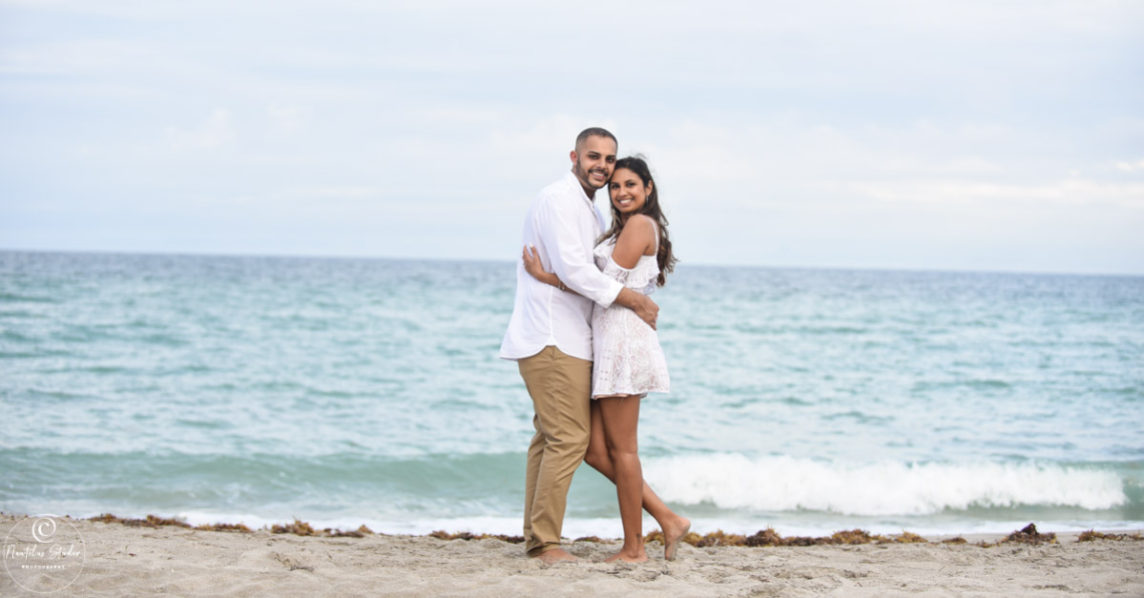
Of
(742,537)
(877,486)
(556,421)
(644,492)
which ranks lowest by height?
(877,486)

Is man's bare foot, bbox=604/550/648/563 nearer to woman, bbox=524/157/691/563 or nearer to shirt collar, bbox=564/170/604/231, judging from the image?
woman, bbox=524/157/691/563

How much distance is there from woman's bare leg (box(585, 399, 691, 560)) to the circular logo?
2.38 m

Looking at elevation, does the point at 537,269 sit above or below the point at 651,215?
below

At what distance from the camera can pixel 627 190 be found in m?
4.18

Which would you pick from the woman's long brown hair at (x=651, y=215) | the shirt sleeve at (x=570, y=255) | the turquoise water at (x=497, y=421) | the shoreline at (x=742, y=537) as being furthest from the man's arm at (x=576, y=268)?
the turquoise water at (x=497, y=421)

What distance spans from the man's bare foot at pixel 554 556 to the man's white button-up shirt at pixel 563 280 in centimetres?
98

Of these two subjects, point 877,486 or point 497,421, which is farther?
point 497,421

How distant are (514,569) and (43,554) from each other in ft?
7.49

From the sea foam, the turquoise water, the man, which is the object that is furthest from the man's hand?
the sea foam

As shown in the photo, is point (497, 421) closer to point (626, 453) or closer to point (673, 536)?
point (673, 536)

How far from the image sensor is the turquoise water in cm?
747

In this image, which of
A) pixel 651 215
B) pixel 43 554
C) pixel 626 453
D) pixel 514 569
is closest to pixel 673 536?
pixel 626 453

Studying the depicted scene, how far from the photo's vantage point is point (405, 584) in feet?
12.9

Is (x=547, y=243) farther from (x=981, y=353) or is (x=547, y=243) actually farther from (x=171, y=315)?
(x=171, y=315)
